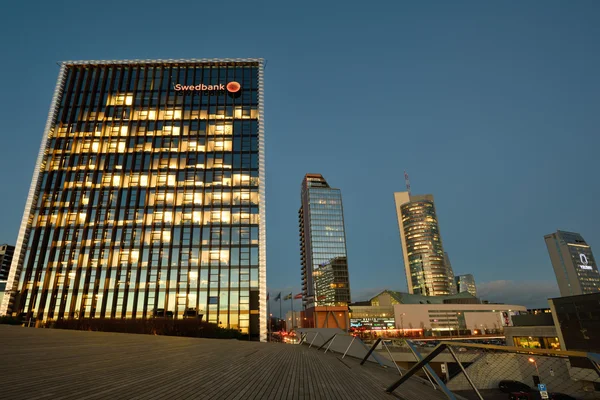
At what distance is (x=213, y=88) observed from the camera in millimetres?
57438

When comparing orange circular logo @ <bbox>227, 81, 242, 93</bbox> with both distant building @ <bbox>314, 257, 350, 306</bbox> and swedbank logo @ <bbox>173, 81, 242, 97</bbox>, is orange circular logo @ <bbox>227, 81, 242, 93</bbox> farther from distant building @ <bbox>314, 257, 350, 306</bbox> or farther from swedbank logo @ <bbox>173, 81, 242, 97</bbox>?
distant building @ <bbox>314, 257, 350, 306</bbox>

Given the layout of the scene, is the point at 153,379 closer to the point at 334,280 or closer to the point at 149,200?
the point at 149,200

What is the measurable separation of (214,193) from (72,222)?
2314 centimetres

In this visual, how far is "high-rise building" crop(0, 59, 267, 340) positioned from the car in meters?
30.7

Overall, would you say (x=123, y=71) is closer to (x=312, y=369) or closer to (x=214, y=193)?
(x=214, y=193)

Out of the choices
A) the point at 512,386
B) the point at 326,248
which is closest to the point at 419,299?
the point at 326,248

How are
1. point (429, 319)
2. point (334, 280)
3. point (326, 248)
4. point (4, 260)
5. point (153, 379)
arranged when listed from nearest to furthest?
point (153, 379) → point (429, 319) → point (4, 260) → point (334, 280) → point (326, 248)

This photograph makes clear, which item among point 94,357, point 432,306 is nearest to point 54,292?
point 94,357

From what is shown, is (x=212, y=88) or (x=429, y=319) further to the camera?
(x=429, y=319)

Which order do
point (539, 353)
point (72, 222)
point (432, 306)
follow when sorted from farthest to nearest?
point (432, 306), point (72, 222), point (539, 353)

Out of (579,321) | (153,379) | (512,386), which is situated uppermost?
(153,379)

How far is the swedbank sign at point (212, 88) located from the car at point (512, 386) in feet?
191

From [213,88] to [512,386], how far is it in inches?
2449

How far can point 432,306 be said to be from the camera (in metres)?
138
